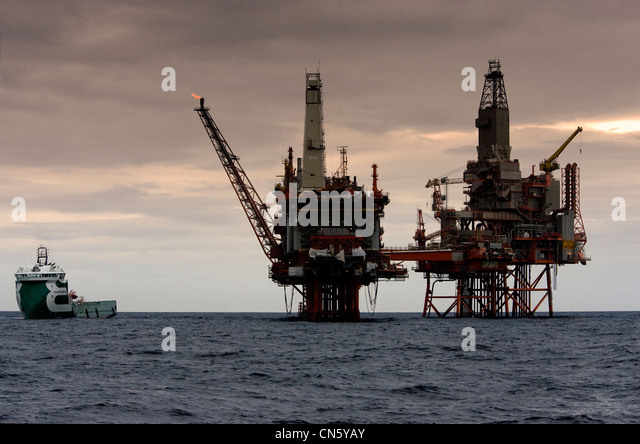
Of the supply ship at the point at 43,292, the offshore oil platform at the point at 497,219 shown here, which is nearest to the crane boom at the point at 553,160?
the offshore oil platform at the point at 497,219

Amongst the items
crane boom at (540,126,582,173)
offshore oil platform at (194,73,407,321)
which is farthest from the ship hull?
crane boom at (540,126,582,173)

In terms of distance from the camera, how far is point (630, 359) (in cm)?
5644

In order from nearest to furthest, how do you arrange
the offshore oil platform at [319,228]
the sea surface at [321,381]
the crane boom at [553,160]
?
the sea surface at [321,381]
the offshore oil platform at [319,228]
the crane boom at [553,160]

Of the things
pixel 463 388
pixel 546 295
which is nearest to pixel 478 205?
pixel 546 295

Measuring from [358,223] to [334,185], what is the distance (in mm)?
5119

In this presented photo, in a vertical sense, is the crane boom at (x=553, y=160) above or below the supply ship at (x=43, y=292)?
above

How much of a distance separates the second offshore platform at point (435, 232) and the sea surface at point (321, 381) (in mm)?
23659

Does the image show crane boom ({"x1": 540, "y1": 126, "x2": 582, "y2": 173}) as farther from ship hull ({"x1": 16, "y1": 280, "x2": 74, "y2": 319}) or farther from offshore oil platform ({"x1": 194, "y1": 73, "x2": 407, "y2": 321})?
ship hull ({"x1": 16, "y1": 280, "x2": 74, "y2": 319})

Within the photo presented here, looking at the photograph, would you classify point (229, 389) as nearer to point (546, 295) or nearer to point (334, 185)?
point (334, 185)

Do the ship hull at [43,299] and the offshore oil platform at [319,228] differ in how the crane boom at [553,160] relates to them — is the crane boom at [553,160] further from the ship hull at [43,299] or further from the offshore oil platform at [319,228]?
the ship hull at [43,299]

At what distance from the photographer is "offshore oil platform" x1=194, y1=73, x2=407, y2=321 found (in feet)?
314

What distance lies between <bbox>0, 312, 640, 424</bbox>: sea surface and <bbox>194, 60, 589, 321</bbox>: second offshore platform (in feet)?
77.6

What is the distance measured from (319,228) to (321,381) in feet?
174

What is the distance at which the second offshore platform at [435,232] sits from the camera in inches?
3809
